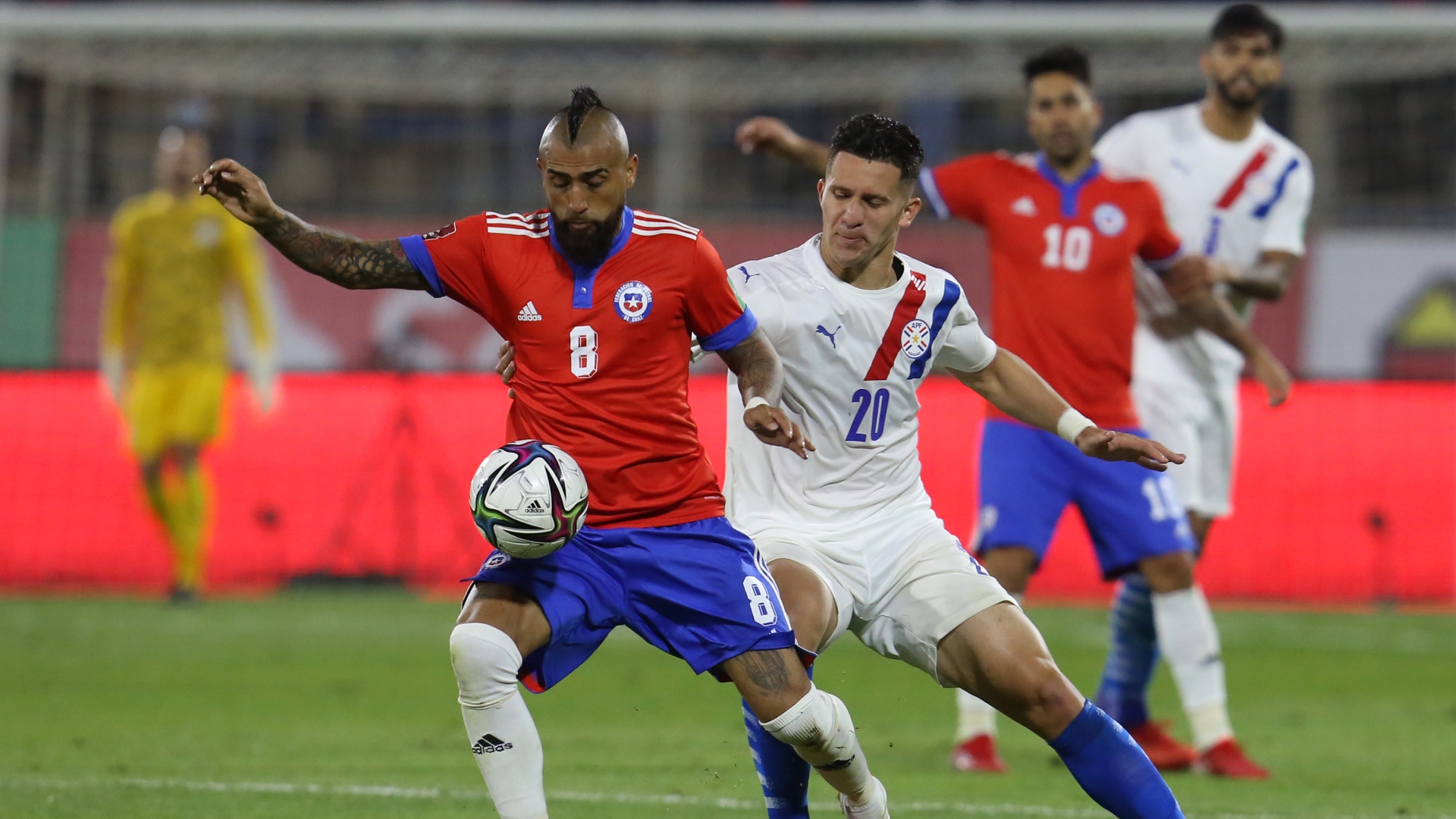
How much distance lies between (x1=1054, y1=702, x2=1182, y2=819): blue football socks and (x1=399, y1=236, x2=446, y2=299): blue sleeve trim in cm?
196

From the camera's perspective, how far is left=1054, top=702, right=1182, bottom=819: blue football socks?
4449mm

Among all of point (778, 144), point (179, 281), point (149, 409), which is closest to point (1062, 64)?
point (778, 144)

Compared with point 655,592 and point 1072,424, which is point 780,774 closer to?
point 655,592

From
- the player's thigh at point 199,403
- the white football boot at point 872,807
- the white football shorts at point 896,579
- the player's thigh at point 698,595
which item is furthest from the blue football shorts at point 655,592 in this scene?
the player's thigh at point 199,403

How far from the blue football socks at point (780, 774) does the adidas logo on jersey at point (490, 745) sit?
78 cm

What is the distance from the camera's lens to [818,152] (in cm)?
626

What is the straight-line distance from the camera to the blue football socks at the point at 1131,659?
23.1 feet

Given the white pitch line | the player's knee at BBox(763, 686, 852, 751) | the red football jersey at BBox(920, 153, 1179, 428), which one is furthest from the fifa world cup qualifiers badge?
the red football jersey at BBox(920, 153, 1179, 428)

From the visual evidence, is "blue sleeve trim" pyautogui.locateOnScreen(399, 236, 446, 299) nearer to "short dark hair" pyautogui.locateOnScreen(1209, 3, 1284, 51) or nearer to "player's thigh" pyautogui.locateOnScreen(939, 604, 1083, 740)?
"player's thigh" pyautogui.locateOnScreen(939, 604, 1083, 740)

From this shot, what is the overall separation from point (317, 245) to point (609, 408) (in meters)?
0.83

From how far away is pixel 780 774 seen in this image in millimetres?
4824

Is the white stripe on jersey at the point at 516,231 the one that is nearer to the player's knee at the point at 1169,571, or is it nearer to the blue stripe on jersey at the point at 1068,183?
the blue stripe on jersey at the point at 1068,183

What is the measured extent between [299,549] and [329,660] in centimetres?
347

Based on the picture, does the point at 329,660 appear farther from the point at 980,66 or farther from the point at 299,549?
the point at 980,66
